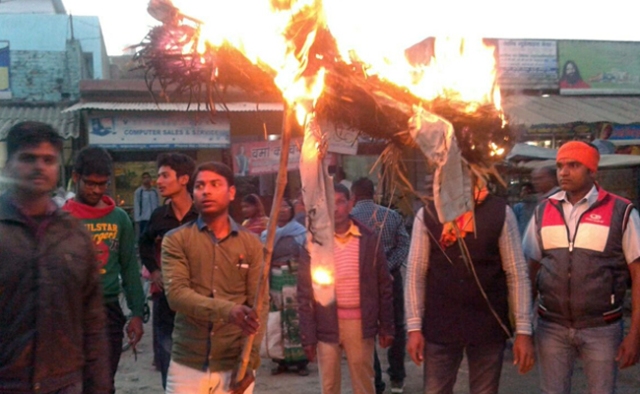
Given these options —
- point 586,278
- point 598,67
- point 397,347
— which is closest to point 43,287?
point 586,278

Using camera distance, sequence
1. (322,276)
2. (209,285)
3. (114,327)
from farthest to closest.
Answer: (114,327) → (322,276) → (209,285)

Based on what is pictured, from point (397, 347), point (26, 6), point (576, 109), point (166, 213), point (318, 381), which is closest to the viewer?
point (166, 213)

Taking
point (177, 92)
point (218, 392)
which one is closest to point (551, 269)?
point (218, 392)

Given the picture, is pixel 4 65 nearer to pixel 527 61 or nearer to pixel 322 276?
pixel 527 61

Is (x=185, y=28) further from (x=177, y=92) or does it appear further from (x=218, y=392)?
(x=218, y=392)

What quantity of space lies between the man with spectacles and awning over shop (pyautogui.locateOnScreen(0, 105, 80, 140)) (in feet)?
34.9

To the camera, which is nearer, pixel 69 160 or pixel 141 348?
pixel 141 348

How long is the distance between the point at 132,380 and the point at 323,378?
9.96 ft

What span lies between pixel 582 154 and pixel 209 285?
7.71 feet

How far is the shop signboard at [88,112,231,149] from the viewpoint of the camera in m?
14.4

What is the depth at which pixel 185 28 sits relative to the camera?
3156mm

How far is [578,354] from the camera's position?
4141 millimetres

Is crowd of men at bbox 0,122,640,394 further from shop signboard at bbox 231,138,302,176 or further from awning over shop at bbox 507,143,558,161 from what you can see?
shop signboard at bbox 231,138,302,176

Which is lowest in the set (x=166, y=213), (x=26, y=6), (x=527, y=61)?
(x=166, y=213)
